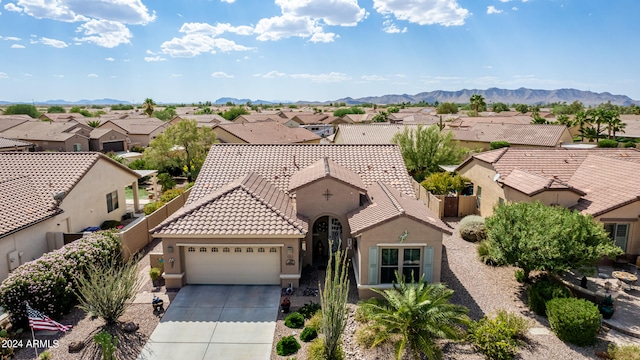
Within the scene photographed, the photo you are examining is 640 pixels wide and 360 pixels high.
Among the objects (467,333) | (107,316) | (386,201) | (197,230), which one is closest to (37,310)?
(107,316)

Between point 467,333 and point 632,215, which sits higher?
point 632,215

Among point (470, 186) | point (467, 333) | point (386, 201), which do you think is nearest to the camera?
point (467, 333)

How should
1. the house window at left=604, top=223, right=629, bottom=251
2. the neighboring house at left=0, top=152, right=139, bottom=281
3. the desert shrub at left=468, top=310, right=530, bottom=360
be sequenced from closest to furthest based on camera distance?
the desert shrub at left=468, top=310, right=530, bottom=360, the neighboring house at left=0, top=152, right=139, bottom=281, the house window at left=604, top=223, right=629, bottom=251

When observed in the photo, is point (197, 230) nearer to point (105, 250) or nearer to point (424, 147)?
point (105, 250)

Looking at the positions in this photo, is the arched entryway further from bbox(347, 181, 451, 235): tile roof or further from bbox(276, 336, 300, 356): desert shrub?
bbox(276, 336, 300, 356): desert shrub

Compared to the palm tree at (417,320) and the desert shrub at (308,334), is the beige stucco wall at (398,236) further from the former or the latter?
the desert shrub at (308,334)

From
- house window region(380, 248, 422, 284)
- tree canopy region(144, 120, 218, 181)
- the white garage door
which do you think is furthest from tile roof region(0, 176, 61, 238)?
tree canopy region(144, 120, 218, 181)

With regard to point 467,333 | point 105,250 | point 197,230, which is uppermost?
point 197,230

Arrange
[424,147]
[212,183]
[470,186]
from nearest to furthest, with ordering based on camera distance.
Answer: [212,183] < [470,186] < [424,147]
